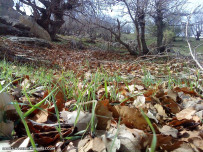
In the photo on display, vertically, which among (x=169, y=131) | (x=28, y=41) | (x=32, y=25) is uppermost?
(x=32, y=25)

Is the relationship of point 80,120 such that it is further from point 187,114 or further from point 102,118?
point 187,114

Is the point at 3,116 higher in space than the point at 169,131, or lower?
higher

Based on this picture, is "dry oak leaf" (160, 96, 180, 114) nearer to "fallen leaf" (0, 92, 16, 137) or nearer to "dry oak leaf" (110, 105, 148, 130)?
"dry oak leaf" (110, 105, 148, 130)

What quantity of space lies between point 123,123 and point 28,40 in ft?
31.5

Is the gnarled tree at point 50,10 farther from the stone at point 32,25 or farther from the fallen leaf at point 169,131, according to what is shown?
the fallen leaf at point 169,131

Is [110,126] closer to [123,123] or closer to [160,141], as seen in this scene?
[123,123]

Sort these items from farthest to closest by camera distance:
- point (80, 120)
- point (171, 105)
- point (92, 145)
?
point (171, 105) < point (80, 120) < point (92, 145)

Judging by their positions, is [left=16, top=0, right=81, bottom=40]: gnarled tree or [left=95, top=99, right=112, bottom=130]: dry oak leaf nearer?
[left=95, top=99, right=112, bottom=130]: dry oak leaf

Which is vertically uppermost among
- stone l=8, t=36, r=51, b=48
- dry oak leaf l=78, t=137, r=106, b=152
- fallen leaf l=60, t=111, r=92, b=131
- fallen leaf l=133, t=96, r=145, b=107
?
stone l=8, t=36, r=51, b=48

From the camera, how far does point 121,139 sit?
2.21ft

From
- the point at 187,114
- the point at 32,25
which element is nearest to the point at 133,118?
the point at 187,114

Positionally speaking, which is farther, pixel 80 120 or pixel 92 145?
pixel 80 120

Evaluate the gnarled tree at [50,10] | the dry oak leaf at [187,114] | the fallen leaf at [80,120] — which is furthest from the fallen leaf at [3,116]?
the gnarled tree at [50,10]

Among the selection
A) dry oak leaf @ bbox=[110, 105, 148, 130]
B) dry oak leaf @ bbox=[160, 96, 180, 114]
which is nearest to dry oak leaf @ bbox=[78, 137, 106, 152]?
dry oak leaf @ bbox=[110, 105, 148, 130]
